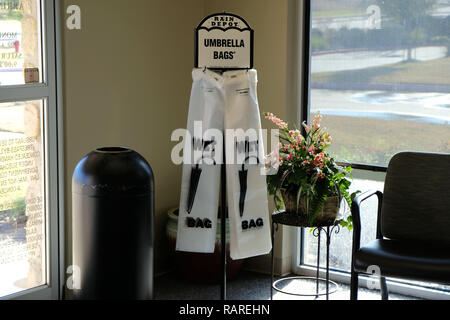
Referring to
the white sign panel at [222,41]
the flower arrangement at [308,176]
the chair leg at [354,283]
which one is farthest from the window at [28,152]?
the chair leg at [354,283]

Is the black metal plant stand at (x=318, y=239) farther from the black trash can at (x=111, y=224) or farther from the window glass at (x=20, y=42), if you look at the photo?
the window glass at (x=20, y=42)

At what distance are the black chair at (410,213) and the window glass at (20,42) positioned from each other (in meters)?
1.77

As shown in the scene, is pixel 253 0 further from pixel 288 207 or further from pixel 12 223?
pixel 12 223

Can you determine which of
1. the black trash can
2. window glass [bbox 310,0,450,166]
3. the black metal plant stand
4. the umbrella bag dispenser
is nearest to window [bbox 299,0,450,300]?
window glass [bbox 310,0,450,166]

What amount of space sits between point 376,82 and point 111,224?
6.28 ft

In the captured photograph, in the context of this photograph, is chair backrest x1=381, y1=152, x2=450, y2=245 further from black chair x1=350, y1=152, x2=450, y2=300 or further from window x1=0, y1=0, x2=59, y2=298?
window x1=0, y1=0, x2=59, y2=298

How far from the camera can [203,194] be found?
342 cm

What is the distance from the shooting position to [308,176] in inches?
141

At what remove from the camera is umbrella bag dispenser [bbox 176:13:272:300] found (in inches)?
130

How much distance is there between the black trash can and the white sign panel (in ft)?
2.12

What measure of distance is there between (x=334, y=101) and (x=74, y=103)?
1566 millimetres
